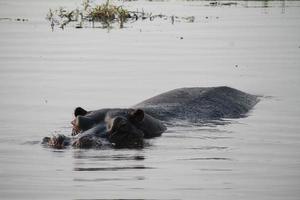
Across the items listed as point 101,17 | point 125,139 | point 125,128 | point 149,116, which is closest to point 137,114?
point 125,128

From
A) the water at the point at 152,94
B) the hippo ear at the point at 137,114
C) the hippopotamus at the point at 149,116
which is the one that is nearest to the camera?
the water at the point at 152,94

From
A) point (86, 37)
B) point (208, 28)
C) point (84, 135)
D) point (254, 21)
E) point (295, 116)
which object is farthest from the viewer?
point (254, 21)

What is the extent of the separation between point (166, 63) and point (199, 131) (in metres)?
9.31

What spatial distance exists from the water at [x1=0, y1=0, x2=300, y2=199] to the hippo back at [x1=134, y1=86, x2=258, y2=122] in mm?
358

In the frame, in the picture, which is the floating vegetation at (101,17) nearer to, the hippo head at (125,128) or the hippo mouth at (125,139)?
the hippo head at (125,128)

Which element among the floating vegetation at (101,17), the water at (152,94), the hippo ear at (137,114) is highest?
the floating vegetation at (101,17)

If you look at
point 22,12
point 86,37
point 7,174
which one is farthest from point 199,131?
point 22,12

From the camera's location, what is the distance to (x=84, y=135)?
11438mm

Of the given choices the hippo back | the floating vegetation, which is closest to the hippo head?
the hippo back

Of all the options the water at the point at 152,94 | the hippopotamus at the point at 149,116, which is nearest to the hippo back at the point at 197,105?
the hippopotamus at the point at 149,116

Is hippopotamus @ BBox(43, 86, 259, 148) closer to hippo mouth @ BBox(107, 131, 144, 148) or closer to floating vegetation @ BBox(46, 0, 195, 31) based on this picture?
hippo mouth @ BBox(107, 131, 144, 148)

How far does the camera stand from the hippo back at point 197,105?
44.6 feet

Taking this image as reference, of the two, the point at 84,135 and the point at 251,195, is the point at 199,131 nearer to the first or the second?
the point at 84,135

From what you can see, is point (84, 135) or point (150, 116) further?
point (150, 116)
